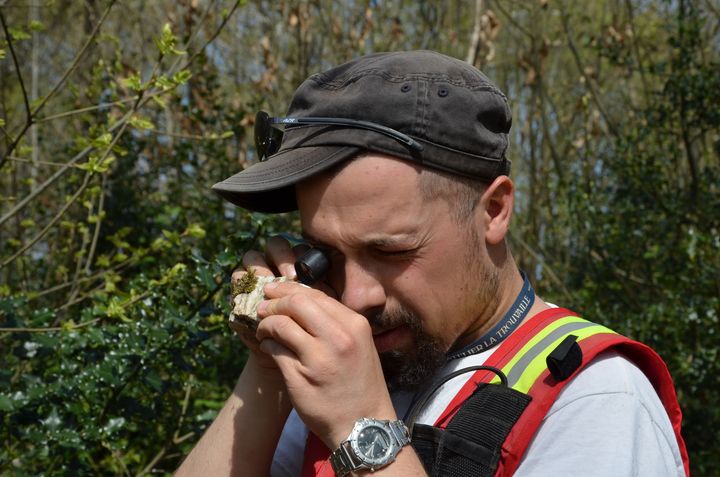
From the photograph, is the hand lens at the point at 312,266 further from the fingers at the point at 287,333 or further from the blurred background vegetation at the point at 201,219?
the blurred background vegetation at the point at 201,219

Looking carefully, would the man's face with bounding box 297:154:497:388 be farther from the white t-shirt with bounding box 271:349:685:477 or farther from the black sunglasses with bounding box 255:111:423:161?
the white t-shirt with bounding box 271:349:685:477

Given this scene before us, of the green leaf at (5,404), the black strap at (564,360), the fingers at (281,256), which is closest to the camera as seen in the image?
the black strap at (564,360)

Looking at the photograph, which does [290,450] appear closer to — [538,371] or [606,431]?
[538,371]

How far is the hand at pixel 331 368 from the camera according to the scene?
5.44ft

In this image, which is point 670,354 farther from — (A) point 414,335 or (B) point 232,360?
(A) point 414,335

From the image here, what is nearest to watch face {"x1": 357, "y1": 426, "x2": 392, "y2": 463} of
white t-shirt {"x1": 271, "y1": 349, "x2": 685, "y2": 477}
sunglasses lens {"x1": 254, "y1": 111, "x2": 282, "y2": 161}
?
white t-shirt {"x1": 271, "y1": 349, "x2": 685, "y2": 477}

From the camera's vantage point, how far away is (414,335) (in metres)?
1.88

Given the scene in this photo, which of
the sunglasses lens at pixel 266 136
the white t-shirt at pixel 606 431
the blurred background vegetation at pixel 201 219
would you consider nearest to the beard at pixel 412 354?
the white t-shirt at pixel 606 431

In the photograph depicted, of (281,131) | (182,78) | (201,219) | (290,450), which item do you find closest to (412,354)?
(290,450)

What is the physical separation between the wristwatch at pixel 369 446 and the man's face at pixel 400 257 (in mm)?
277

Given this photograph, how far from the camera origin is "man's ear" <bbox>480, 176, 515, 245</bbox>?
1915 millimetres

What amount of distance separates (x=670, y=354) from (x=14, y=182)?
137 inches

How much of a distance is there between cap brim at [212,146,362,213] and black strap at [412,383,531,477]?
551 mm

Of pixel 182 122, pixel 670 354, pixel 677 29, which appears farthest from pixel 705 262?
pixel 182 122
